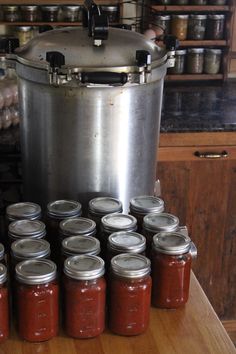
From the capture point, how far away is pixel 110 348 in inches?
34.8

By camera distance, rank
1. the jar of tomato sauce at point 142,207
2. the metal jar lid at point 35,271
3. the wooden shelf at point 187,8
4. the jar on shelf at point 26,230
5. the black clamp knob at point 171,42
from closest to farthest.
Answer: the metal jar lid at point 35,271 → the jar on shelf at point 26,230 → the jar of tomato sauce at point 142,207 → the black clamp knob at point 171,42 → the wooden shelf at point 187,8

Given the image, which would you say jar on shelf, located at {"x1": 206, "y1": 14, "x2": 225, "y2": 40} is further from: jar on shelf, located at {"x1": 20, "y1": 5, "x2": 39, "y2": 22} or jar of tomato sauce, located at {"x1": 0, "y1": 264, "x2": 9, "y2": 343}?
jar of tomato sauce, located at {"x1": 0, "y1": 264, "x2": 9, "y2": 343}

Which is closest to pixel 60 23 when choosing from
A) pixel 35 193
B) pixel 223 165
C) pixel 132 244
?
pixel 223 165

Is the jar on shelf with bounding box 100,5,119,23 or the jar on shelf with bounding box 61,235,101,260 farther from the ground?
the jar on shelf with bounding box 100,5,119,23

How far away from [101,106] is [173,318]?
0.39 m

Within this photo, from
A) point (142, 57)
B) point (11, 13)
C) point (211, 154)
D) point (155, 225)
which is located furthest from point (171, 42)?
point (11, 13)

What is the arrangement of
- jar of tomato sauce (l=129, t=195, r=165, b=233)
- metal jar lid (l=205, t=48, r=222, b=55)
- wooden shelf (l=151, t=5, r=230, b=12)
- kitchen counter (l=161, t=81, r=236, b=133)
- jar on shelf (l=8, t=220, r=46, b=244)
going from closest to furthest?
jar on shelf (l=8, t=220, r=46, b=244), jar of tomato sauce (l=129, t=195, r=165, b=233), kitchen counter (l=161, t=81, r=236, b=133), wooden shelf (l=151, t=5, r=230, b=12), metal jar lid (l=205, t=48, r=222, b=55)

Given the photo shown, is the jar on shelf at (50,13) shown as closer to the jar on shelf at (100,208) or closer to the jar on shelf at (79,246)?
the jar on shelf at (100,208)

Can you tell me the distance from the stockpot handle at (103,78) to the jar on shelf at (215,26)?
64.0 inches

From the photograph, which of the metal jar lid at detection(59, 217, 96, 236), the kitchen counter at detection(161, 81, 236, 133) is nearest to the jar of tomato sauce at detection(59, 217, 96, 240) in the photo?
the metal jar lid at detection(59, 217, 96, 236)

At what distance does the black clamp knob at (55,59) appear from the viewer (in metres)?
0.98

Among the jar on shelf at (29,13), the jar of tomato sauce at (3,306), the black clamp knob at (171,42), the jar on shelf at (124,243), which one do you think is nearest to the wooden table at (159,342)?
the jar of tomato sauce at (3,306)

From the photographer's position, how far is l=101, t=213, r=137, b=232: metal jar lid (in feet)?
3.21

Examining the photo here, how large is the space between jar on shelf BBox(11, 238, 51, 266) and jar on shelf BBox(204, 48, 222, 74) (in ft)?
5.91
